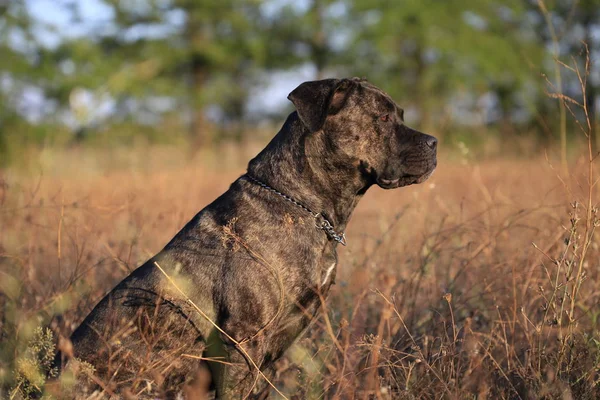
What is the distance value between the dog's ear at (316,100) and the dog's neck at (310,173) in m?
0.12

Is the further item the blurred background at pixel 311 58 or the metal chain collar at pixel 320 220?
the blurred background at pixel 311 58

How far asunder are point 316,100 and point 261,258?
0.97 meters

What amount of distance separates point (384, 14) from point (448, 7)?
103 inches

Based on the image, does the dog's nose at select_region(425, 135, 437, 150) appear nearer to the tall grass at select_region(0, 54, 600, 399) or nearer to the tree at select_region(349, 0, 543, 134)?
the tall grass at select_region(0, 54, 600, 399)

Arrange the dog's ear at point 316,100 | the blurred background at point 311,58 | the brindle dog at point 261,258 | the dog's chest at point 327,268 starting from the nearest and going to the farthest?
the brindle dog at point 261,258 < the dog's chest at point 327,268 < the dog's ear at point 316,100 < the blurred background at point 311,58

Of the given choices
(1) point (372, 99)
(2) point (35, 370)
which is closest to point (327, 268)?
(1) point (372, 99)

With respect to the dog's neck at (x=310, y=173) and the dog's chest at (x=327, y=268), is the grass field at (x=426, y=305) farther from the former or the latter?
the dog's neck at (x=310, y=173)

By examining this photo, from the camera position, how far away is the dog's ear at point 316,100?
3.13 m

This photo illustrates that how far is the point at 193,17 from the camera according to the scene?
22594 mm

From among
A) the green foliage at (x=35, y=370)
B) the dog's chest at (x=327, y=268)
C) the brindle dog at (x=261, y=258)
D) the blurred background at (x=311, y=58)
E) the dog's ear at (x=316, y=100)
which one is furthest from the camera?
the blurred background at (x=311, y=58)

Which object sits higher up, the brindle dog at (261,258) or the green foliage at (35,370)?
the green foliage at (35,370)

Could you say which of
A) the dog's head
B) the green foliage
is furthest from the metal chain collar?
the green foliage

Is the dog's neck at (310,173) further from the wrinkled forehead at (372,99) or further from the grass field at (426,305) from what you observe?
the grass field at (426,305)

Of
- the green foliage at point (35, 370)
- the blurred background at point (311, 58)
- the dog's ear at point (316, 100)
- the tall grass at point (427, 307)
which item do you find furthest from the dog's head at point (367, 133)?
the blurred background at point (311, 58)
